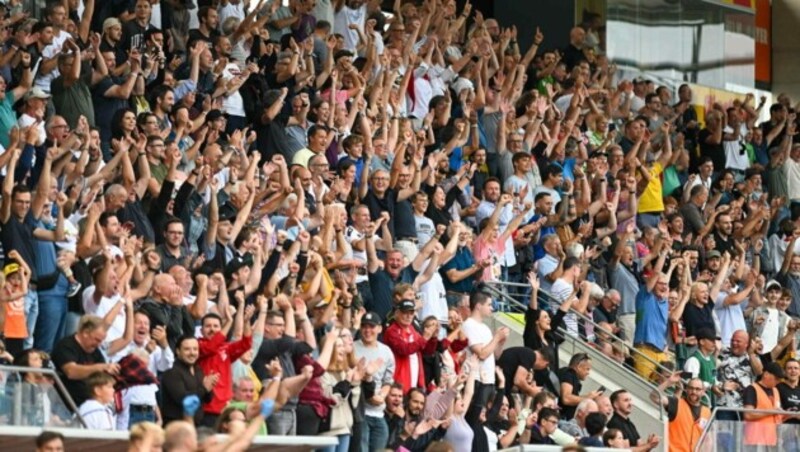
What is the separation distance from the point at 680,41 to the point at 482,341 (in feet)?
40.8

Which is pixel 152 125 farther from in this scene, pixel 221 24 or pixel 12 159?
pixel 221 24

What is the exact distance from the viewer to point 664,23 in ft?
97.9

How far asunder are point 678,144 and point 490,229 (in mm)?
5893

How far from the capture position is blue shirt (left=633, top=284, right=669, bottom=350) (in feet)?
70.2

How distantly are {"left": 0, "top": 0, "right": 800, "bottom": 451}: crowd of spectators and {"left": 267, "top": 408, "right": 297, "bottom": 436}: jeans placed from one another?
0.04 metres

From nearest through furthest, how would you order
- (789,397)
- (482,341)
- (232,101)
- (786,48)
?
(482,341) < (789,397) < (232,101) < (786,48)

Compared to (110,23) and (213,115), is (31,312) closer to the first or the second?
(213,115)

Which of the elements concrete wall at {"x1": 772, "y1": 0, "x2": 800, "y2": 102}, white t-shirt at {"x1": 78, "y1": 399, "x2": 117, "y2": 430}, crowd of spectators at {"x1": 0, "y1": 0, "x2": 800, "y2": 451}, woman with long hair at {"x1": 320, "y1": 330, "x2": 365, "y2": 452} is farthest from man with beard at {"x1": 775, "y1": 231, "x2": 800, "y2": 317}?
white t-shirt at {"x1": 78, "y1": 399, "x2": 117, "y2": 430}

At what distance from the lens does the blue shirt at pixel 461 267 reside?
20344 millimetres

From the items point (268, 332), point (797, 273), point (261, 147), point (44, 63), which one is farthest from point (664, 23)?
point (268, 332)

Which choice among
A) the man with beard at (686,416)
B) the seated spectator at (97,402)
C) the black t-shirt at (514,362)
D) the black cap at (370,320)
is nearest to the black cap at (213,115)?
the black cap at (370,320)

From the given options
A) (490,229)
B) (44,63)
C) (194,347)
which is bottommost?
(194,347)

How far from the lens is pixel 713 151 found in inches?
1056

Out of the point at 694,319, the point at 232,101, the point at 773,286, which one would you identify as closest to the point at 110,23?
the point at 232,101
